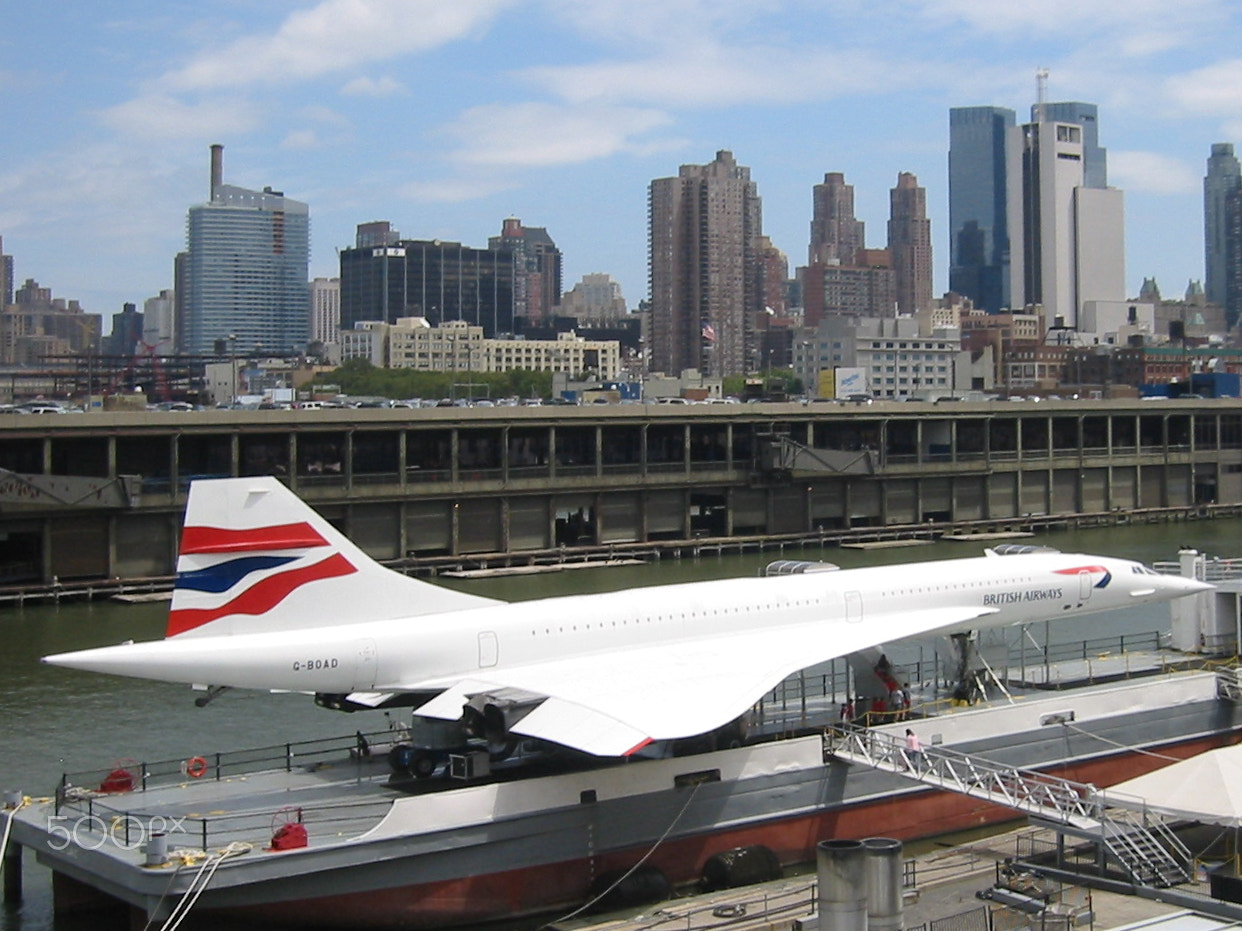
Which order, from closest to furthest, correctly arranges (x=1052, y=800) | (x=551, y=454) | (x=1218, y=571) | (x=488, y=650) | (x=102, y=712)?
(x=1052, y=800)
(x=488, y=650)
(x=1218, y=571)
(x=102, y=712)
(x=551, y=454)

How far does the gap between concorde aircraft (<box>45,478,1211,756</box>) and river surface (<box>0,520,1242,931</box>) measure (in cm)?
491

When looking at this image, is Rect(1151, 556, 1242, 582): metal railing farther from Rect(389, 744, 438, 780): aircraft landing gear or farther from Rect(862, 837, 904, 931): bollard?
Rect(862, 837, 904, 931): bollard

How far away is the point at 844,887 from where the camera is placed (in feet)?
58.4

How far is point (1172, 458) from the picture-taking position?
93.5m

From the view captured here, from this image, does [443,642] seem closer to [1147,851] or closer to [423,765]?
[423,765]

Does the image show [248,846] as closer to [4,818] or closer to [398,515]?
[4,818]

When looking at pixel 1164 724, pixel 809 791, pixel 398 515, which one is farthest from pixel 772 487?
pixel 809 791

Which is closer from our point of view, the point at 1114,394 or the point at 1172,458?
the point at 1172,458

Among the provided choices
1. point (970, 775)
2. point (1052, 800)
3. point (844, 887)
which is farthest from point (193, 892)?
point (970, 775)

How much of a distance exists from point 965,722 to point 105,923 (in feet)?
47.9

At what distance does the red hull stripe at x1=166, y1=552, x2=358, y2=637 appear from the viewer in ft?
77.9

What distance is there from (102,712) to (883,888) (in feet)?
77.9

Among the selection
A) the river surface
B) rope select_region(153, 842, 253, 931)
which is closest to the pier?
the river surface

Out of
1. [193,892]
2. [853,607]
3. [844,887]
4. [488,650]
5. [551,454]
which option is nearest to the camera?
[844,887]
